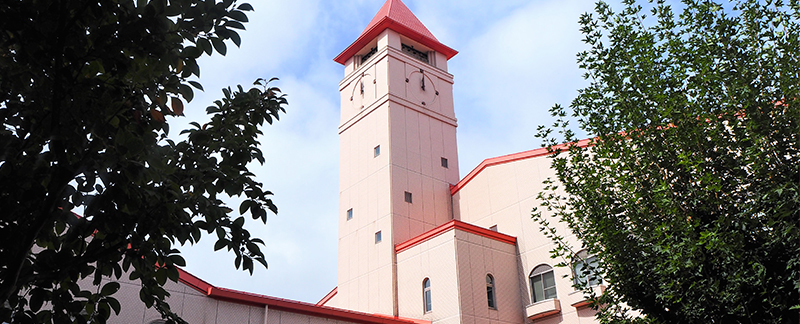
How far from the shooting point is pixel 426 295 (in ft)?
66.8

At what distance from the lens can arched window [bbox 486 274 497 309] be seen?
19.8 m

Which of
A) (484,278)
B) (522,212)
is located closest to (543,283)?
(484,278)

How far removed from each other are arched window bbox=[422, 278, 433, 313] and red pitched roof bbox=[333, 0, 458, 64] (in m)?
11.9

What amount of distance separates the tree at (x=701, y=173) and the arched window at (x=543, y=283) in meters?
11.8

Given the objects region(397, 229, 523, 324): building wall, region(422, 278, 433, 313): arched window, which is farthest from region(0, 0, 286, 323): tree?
region(422, 278, 433, 313): arched window

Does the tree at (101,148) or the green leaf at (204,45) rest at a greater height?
the green leaf at (204,45)

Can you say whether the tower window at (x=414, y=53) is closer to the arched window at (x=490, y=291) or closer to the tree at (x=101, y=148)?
the arched window at (x=490, y=291)

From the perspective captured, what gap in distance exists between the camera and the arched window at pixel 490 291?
1984cm

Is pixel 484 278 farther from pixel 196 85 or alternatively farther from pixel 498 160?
pixel 196 85

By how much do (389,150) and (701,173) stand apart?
17078 mm

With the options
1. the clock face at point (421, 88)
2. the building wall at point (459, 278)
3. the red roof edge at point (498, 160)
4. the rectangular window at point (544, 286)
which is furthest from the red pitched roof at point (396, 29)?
the rectangular window at point (544, 286)

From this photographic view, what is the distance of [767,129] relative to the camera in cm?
659

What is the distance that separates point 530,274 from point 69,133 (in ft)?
62.8

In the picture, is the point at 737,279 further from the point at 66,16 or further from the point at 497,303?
the point at 497,303
